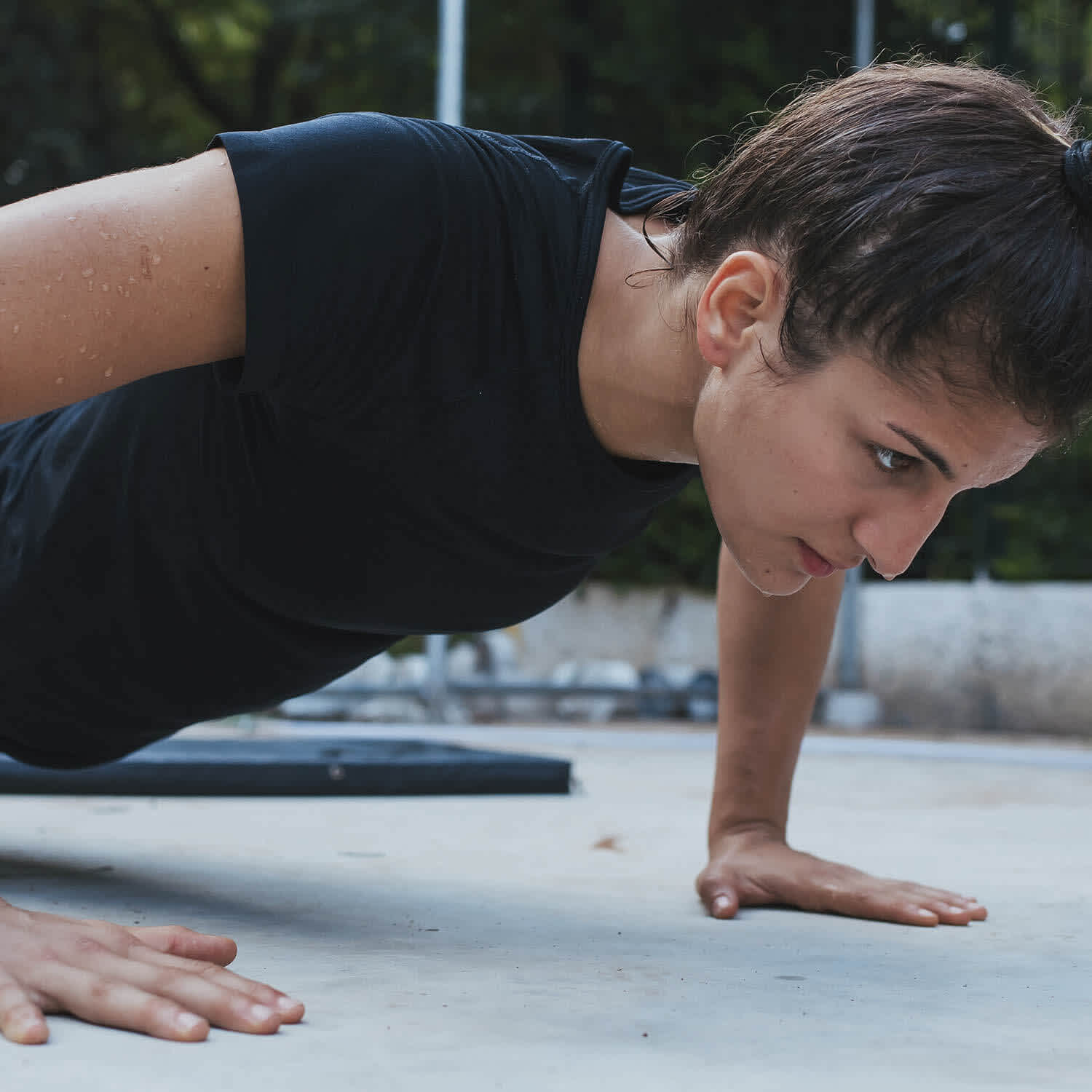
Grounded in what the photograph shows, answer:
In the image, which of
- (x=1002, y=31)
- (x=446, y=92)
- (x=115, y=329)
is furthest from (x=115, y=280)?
(x=1002, y=31)

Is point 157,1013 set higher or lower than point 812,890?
higher

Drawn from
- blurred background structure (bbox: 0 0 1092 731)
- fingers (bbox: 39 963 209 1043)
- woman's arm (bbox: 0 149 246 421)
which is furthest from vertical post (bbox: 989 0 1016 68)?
fingers (bbox: 39 963 209 1043)

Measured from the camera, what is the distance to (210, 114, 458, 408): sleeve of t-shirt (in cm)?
106

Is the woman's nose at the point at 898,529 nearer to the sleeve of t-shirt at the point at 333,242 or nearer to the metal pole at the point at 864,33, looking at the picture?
the sleeve of t-shirt at the point at 333,242

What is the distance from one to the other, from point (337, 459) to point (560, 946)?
1.74ft

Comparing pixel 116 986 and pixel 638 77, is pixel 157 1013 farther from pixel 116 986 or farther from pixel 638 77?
pixel 638 77

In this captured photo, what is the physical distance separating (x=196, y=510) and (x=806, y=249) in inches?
25.2

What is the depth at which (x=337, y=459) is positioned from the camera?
126cm

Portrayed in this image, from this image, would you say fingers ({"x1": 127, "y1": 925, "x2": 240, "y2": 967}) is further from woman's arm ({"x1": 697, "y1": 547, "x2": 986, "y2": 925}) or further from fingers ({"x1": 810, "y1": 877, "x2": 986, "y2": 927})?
fingers ({"x1": 810, "y1": 877, "x2": 986, "y2": 927})

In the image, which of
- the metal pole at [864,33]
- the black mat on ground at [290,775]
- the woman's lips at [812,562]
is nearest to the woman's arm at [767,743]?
the woman's lips at [812,562]

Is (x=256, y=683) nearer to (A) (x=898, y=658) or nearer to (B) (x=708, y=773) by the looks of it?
(B) (x=708, y=773)

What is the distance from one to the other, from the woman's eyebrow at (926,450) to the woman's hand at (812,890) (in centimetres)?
65

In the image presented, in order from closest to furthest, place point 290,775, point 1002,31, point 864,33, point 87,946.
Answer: point 87,946, point 290,775, point 1002,31, point 864,33

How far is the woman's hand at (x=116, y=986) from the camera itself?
3.20 ft
